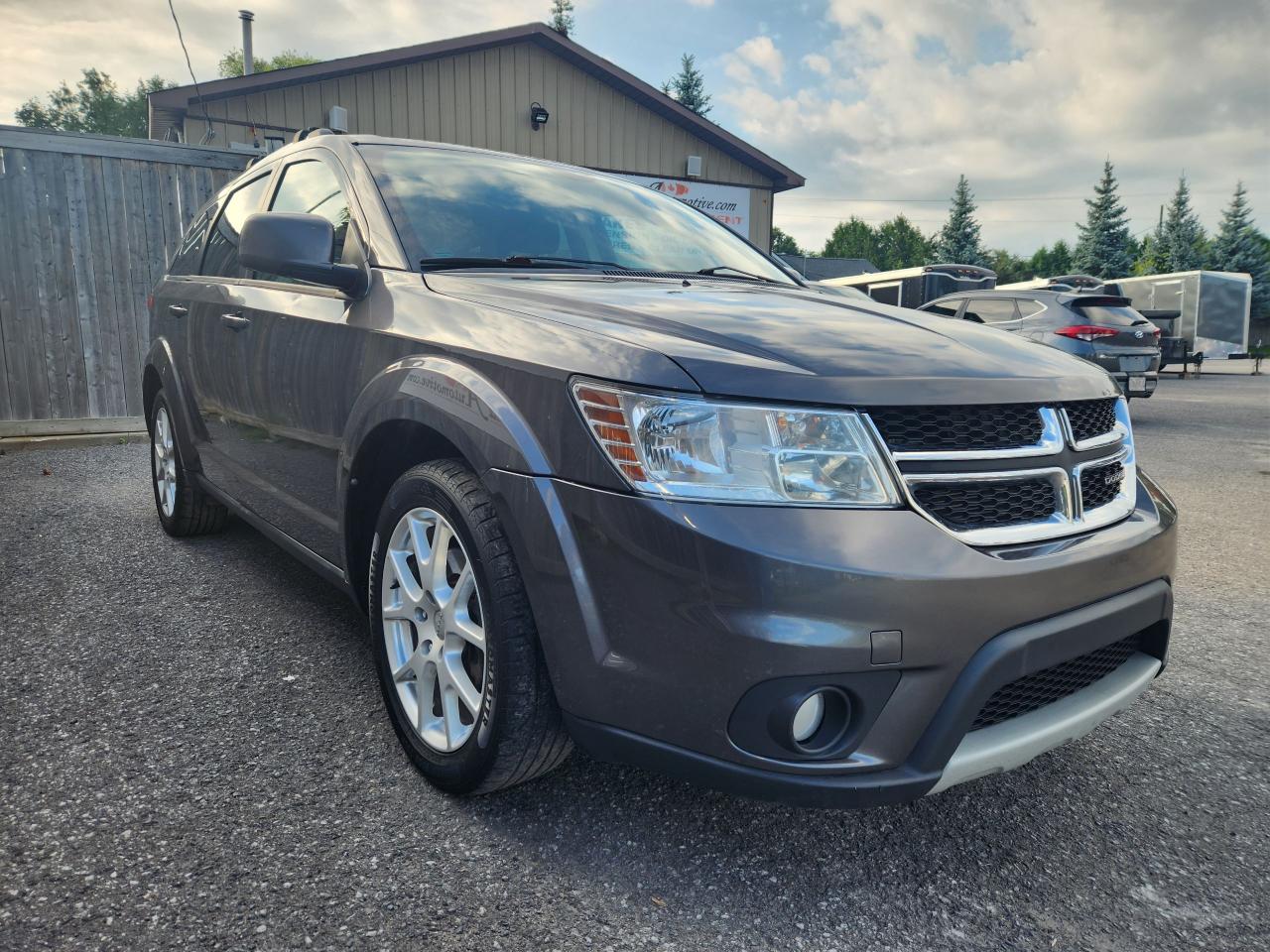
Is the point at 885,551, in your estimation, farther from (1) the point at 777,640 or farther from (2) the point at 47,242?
(2) the point at 47,242

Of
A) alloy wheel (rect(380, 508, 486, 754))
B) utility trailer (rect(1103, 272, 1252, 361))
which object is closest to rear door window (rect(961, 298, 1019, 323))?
alloy wheel (rect(380, 508, 486, 754))

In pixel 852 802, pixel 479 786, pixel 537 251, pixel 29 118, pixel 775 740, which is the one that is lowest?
pixel 479 786

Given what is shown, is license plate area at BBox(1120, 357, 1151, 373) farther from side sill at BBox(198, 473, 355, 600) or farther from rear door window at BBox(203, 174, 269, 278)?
side sill at BBox(198, 473, 355, 600)

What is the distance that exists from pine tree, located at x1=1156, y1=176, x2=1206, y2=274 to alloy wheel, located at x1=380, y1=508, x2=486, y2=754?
5391 centimetres

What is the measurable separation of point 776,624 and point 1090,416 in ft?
3.23

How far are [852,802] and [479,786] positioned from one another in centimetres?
80

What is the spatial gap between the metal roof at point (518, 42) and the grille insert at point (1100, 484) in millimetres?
11931

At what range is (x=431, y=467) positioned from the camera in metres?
2.01

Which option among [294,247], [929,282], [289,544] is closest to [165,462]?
[289,544]

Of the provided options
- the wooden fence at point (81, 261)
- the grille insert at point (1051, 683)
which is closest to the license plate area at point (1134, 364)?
the grille insert at point (1051, 683)

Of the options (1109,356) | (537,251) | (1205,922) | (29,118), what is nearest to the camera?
(1205,922)

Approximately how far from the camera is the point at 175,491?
4.23m

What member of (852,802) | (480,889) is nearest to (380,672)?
(480,889)

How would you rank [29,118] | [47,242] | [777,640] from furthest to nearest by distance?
[29,118] < [47,242] < [777,640]
